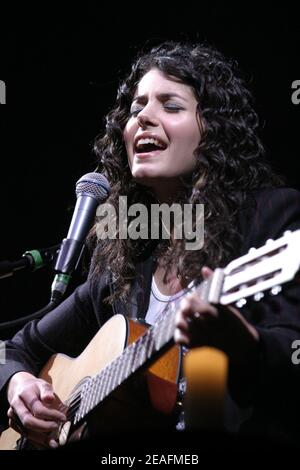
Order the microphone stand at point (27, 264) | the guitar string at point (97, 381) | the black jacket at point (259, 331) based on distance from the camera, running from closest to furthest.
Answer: the black jacket at point (259, 331) < the guitar string at point (97, 381) < the microphone stand at point (27, 264)

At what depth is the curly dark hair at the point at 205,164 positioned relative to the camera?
6.77 feet

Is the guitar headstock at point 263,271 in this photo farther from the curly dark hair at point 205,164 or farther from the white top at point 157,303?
the white top at point 157,303

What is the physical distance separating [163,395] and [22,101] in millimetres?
2132

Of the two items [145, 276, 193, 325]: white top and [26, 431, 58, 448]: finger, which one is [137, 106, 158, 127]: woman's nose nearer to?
[145, 276, 193, 325]: white top

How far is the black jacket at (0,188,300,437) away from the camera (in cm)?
154

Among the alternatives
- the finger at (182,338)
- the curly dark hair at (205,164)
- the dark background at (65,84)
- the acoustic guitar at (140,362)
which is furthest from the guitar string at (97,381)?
the dark background at (65,84)

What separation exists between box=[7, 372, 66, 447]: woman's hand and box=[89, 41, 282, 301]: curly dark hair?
403mm

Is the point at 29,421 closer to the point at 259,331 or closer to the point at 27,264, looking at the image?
the point at 27,264

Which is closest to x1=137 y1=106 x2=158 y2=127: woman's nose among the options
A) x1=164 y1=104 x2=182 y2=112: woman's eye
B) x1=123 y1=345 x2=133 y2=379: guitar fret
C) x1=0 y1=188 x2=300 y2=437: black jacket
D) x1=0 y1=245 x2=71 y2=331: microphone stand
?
x1=164 y1=104 x2=182 y2=112: woman's eye

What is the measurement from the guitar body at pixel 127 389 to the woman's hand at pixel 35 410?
0.05m

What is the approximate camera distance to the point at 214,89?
2.36 m

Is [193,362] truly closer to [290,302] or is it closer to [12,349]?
[290,302]

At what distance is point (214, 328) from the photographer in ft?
4.63

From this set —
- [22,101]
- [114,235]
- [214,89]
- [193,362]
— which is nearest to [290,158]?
[214,89]
